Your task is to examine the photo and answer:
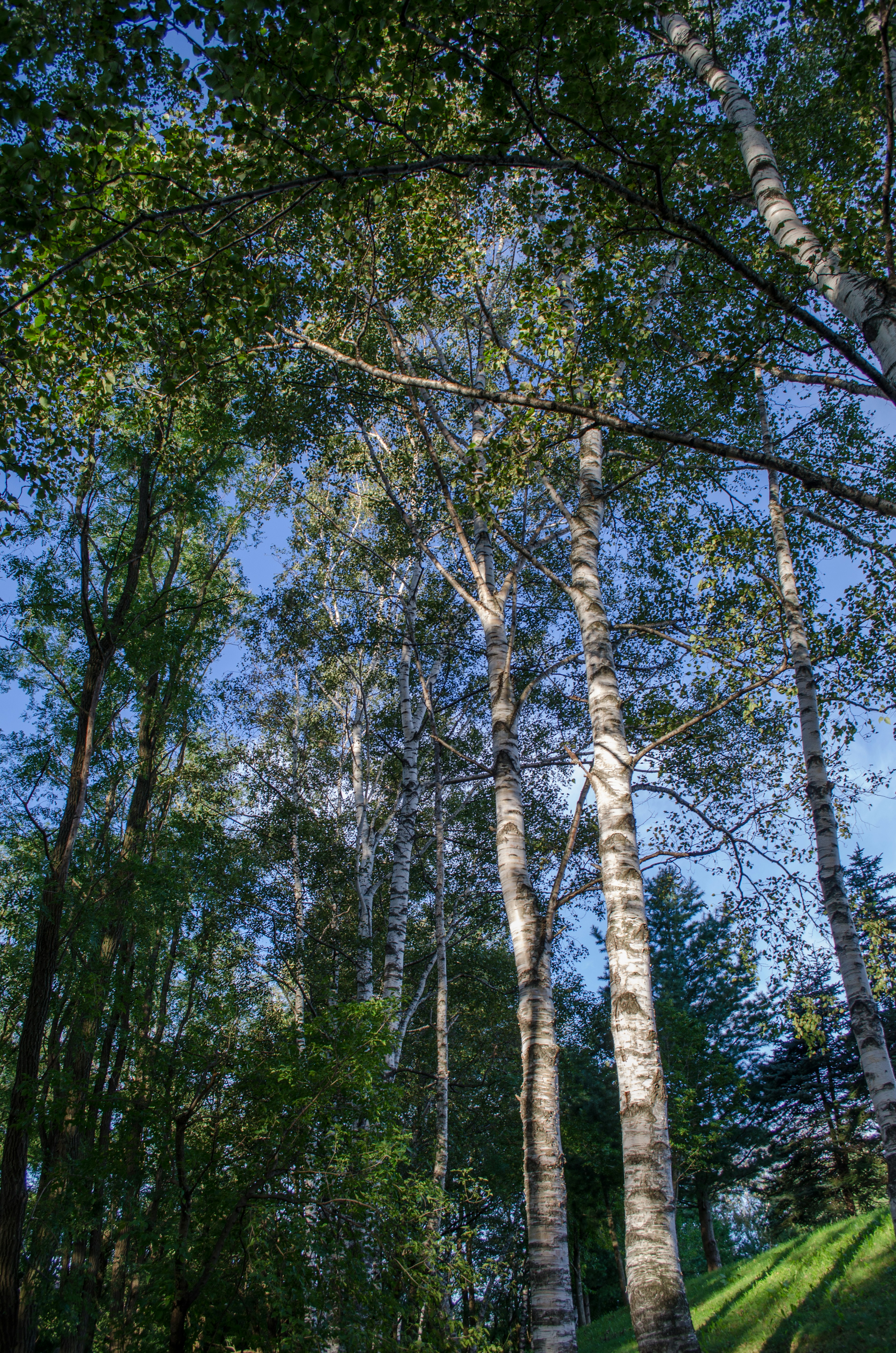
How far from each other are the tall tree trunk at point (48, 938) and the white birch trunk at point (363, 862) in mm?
4593

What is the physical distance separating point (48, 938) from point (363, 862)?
628cm

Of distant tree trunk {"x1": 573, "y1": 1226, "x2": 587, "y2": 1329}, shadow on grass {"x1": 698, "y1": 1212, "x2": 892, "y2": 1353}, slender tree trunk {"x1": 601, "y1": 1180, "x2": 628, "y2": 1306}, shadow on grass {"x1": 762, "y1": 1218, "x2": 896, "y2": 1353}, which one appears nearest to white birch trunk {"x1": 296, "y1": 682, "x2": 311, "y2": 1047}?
shadow on grass {"x1": 698, "y1": 1212, "x2": 892, "y2": 1353}

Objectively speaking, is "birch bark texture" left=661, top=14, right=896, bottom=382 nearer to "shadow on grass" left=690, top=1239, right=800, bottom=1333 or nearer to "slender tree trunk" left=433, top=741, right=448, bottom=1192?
"slender tree trunk" left=433, top=741, right=448, bottom=1192

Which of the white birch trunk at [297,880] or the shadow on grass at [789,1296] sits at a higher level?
the white birch trunk at [297,880]

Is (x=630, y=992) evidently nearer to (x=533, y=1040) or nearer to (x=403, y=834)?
(x=533, y=1040)

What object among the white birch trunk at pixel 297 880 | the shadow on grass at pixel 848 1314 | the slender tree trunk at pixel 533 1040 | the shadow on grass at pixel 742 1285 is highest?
the white birch trunk at pixel 297 880

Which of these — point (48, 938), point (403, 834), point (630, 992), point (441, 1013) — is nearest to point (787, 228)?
point (630, 992)

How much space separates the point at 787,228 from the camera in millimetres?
3959

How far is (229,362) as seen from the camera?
615cm

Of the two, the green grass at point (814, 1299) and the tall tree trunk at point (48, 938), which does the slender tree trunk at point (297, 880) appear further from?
the green grass at point (814, 1299)

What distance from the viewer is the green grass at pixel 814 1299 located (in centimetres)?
718

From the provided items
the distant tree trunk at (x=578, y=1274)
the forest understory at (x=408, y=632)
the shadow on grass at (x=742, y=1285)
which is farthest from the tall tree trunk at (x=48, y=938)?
the distant tree trunk at (x=578, y=1274)

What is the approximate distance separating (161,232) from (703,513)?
8280 mm

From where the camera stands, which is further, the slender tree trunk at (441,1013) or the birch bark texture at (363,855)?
the birch bark texture at (363,855)
